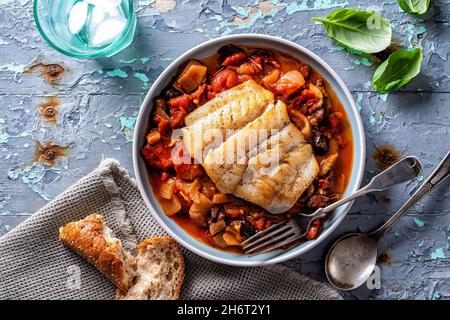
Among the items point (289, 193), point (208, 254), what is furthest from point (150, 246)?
point (289, 193)

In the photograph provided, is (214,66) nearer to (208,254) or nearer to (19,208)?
(208,254)

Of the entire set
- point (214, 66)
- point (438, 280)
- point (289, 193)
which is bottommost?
point (438, 280)

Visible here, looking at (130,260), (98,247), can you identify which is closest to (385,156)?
Result: (130,260)

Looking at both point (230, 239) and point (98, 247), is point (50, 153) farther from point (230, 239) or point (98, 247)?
point (230, 239)

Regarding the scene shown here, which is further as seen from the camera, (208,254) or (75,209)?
(75,209)

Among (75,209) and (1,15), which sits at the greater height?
(1,15)

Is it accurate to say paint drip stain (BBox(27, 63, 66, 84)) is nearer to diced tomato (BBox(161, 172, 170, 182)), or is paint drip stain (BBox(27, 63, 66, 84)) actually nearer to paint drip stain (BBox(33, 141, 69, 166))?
paint drip stain (BBox(33, 141, 69, 166))
